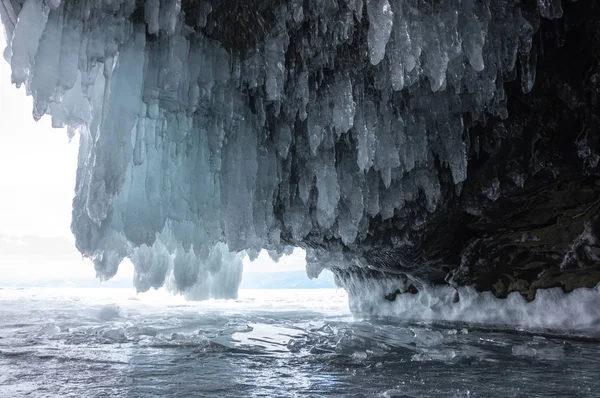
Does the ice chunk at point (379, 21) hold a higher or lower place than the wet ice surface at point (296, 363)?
higher

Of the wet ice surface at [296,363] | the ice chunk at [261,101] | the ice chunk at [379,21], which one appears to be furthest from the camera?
the ice chunk at [261,101]

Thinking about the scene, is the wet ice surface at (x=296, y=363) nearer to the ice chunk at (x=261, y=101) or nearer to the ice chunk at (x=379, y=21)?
the ice chunk at (x=261, y=101)

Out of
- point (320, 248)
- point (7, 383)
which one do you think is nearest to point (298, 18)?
point (7, 383)

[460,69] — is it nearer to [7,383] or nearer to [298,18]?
[298,18]

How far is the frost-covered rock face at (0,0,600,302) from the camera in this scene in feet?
→ 15.6

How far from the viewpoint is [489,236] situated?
26.7 ft

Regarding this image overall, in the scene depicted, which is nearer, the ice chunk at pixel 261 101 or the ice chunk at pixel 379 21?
the ice chunk at pixel 379 21

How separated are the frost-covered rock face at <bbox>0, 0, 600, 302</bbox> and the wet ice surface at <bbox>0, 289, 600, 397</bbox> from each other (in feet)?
4.89

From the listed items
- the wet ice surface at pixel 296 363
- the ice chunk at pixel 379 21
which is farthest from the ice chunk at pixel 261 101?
the wet ice surface at pixel 296 363

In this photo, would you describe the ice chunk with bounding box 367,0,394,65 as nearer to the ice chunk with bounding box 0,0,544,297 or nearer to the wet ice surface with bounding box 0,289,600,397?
the ice chunk with bounding box 0,0,544,297

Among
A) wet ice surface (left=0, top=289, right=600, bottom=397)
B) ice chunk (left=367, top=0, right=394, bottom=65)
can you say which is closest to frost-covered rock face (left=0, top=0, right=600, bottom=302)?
ice chunk (left=367, top=0, right=394, bottom=65)

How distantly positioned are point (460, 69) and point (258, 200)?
365 cm

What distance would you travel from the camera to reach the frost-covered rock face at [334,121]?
15.6 ft

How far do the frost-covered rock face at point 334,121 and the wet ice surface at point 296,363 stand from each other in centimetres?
149
